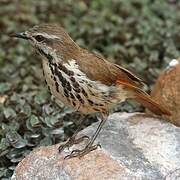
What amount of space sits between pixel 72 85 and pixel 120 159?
657mm

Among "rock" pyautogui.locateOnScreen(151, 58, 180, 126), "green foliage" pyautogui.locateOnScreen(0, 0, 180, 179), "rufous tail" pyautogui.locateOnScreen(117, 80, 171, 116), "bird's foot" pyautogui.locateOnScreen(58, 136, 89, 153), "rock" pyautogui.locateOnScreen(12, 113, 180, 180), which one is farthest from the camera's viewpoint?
"green foliage" pyautogui.locateOnScreen(0, 0, 180, 179)

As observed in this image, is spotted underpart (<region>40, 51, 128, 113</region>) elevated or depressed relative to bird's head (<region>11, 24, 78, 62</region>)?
depressed

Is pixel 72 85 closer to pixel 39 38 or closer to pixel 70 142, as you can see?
pixel 39 38

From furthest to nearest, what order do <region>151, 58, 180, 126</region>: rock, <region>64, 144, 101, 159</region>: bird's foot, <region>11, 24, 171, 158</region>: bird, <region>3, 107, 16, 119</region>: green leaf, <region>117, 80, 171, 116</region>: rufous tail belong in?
<region>3, 107, 16, 119</region>: green leaf
<region>151, 58, 180, 126</region>: rock
<region>117, 80, 171, 116</region>: rufous tail
<region>64, 144, 101, 159</region>: bird's foot
<region>11, 24, 171, 158</region>: bird

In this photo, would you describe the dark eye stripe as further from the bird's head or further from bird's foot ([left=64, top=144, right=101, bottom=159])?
bird's foot ([left=64, top=144, right=101, bottom=159])

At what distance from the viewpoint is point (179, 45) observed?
7.39m

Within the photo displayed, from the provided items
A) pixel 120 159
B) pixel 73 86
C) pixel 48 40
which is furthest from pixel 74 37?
pixel 120 159

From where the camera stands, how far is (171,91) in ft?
17.5

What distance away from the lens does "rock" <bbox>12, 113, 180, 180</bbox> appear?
4417 millimetres

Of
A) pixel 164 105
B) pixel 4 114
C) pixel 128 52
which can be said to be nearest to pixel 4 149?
pixel 4 114

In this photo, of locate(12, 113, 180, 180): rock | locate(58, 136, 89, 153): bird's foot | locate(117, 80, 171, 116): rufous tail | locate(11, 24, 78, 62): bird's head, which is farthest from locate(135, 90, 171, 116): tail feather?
locate(11, 24, 78, 62): bird's head

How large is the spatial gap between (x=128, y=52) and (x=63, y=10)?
4.37 ft

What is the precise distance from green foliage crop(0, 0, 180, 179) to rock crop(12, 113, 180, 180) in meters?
0.51

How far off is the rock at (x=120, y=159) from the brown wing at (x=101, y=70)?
0.45m
